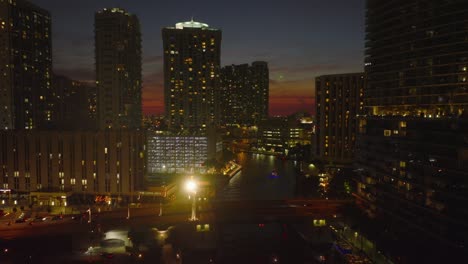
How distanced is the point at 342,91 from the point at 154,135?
3322 cm

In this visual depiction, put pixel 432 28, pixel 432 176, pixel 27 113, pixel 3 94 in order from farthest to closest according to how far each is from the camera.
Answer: pixel 27 113 < pixel 3 94 < pixel 432 28 < pixel 432 176

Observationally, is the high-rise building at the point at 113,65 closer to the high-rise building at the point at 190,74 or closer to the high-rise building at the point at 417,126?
the high-rise building at the point at 190,74

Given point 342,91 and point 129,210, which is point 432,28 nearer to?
point 129,210

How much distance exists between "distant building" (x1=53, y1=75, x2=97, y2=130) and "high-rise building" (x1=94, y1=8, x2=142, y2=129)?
8933 millimetres

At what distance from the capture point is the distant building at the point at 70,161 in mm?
38531

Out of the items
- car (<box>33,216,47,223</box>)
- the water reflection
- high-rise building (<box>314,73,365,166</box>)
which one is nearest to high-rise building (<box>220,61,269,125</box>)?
the water reflection

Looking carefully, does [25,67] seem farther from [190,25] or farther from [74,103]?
[190,25]

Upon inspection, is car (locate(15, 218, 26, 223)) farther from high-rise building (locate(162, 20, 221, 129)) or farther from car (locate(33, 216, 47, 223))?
high-rise building (locate(162, 20, 221, 129))

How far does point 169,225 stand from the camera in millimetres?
28328

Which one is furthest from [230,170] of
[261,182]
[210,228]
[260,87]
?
[260,87]

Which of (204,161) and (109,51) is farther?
(109,51)

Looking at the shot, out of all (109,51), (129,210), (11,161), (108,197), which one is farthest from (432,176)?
(109,51)

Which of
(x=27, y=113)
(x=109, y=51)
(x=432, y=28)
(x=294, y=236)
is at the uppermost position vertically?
(x=109, y=51)

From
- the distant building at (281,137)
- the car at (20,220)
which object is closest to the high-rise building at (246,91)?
the distant building at (281,137)
